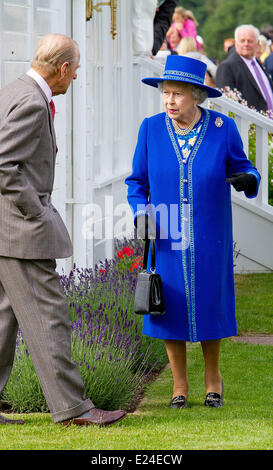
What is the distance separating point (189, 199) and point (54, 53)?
121 centimetres

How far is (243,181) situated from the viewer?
231 inches

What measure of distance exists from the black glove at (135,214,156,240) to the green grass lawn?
3.16 ft

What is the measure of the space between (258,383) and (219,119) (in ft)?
5.88

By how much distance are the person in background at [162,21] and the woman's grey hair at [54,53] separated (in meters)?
7.26

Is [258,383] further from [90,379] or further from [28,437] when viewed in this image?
[28,437]

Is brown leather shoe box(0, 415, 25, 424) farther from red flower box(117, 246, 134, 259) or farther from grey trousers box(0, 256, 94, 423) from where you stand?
red flower box(117, 246, 134, 259)

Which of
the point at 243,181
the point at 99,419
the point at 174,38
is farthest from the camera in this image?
the point at 174,38

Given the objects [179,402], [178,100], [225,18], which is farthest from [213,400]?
[225,18]

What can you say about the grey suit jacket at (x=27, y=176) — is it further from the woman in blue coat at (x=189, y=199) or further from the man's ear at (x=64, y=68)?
the woman in blue coat at (x=189, y=199)

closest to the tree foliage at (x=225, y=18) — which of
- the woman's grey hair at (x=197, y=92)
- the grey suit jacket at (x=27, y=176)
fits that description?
the woman's grey hair at (x=197, y=92)

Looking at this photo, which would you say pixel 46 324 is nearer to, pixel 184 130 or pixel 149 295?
pixel 149 295

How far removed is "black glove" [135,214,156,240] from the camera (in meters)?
5.91

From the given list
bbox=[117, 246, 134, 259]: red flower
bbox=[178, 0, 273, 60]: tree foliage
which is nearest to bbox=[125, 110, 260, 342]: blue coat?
bbox=[117, 246, 134, 259]: red flower

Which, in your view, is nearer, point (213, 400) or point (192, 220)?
point (192, 220)
